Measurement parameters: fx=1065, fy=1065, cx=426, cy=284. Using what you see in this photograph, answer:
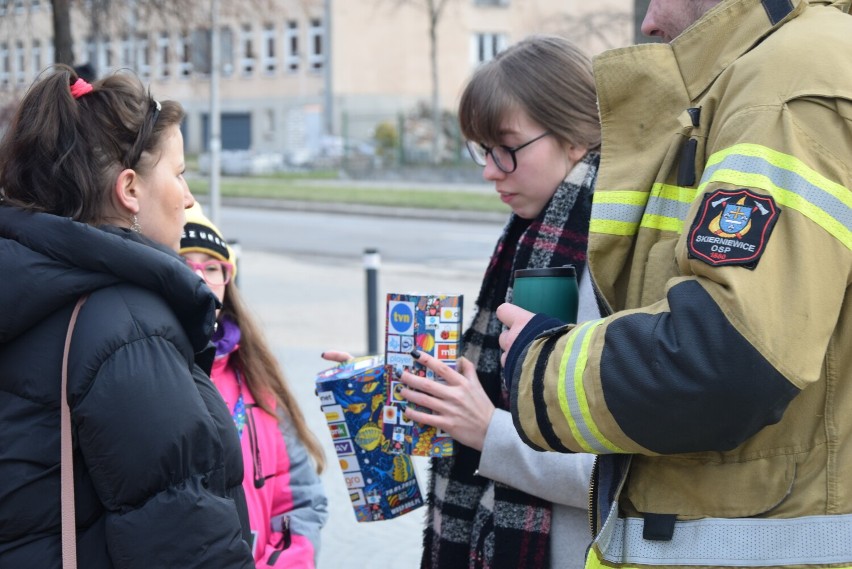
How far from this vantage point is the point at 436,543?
239 cm

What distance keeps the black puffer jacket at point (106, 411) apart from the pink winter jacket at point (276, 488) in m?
0.98

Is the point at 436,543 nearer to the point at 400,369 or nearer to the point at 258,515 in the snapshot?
the point at 400,369

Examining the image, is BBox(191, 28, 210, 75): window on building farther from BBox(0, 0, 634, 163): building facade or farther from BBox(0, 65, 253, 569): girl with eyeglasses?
BBox(0, 0, 634, 163): building facade

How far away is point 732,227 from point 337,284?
1158cm

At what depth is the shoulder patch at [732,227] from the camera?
141 centimetres

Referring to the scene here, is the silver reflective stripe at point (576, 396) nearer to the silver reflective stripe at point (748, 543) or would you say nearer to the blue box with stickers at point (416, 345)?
the silver reflective stripe at point (748, 543)

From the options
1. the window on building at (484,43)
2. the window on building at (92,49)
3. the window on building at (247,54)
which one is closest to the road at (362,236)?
the window on building at (92,49)

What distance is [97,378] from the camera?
1772 mm

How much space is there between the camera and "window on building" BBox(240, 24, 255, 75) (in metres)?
47.2

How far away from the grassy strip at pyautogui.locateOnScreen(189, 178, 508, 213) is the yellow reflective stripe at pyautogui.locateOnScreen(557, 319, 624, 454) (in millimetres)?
19150

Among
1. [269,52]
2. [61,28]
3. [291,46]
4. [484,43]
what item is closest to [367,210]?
[61,28]

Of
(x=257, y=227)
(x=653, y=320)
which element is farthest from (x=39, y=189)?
(x=257, y=227)

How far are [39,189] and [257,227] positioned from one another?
18089 mm

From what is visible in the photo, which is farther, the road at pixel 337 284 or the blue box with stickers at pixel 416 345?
the road at pixel 337 284
